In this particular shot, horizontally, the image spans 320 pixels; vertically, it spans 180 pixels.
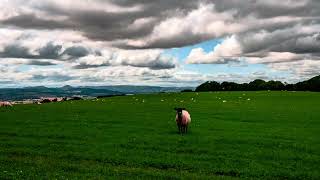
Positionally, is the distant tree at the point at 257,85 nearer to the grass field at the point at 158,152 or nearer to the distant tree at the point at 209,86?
the distant tree at the point at 209,86

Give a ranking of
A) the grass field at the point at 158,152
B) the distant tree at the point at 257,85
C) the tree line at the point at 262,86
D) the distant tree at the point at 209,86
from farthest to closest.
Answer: the distant tree at the point at 209,86
the distant tree at the point at 257,85
the tree line at the point at 262,86
the grass field at the point at 158,152

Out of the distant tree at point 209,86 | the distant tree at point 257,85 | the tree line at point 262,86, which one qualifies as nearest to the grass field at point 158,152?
the tree line at point 262,86

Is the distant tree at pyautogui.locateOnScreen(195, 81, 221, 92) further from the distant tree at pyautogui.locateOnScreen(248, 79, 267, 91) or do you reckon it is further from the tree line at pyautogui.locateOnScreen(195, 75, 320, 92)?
the distant tree at pyautogui.locateOnScreen(248, 79, 267, 91)

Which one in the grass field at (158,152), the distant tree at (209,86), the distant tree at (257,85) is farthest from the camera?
the distant tree at (209,86)

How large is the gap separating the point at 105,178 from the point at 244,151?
10.7 meters

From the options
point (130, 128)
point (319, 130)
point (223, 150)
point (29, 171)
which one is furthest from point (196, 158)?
point (319, 130)

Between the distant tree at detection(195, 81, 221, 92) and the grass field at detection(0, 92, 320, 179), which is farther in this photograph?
the distant tree at detection(195, 81, 221, 92)

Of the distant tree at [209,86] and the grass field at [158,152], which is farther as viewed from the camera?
the distant tree at [209,86]

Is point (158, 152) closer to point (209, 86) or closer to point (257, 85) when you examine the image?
point (209, 86)

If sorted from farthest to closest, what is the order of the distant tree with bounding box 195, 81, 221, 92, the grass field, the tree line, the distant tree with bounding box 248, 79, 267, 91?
the distant tree with bounding box 195, 81, 221, 92 < the distant tree with bounding box 248, 79, 267, 91 < the tree line < the grass field

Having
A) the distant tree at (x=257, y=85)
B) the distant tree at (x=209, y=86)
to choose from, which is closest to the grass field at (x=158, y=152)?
the distant tree at (x=257, y=85)

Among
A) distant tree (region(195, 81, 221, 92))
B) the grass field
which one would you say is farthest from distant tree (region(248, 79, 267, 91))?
the grass field

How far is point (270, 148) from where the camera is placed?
28.2 metres

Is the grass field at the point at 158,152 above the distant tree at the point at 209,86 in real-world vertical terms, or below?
below
